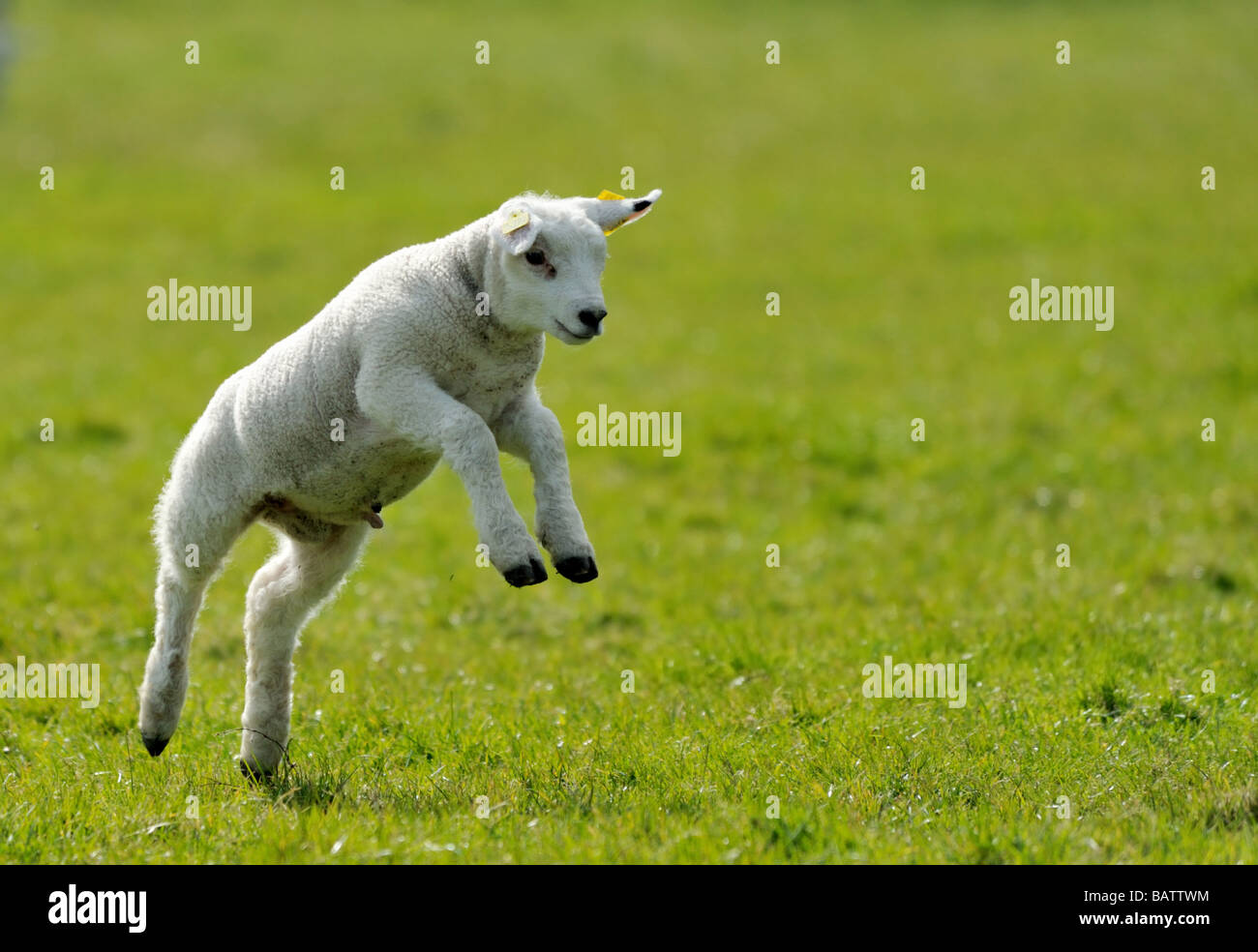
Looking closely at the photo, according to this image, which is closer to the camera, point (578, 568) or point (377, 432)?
point (578, 568)

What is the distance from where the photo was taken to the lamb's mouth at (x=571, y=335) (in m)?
5.57

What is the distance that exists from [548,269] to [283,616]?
2.19m

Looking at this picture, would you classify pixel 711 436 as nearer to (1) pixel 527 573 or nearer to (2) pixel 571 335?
(2) pixel 571 335

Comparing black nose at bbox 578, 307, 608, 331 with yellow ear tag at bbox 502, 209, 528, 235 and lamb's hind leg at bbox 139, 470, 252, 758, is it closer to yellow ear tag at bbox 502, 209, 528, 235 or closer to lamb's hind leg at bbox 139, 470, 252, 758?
yellow ear tag at bbox 502, 209, 528, 235

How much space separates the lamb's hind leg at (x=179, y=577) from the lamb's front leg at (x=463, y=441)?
→ 102 centimetres

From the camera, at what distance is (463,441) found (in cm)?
568

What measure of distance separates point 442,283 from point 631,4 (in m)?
32.3

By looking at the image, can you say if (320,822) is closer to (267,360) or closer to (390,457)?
(390,457)

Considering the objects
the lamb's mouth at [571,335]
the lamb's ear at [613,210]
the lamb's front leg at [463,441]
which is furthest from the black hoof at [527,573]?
the lamb's ear at [613,210]

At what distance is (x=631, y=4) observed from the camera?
120 feet

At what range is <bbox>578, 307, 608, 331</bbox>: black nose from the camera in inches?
219

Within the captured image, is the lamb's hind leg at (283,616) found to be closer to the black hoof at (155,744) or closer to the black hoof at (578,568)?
the black hoof at (155,744)

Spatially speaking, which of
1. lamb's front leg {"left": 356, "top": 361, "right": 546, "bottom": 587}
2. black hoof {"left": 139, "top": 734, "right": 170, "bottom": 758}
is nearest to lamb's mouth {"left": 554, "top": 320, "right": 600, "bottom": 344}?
lamb's front leg {"left": 356, "top": 361, "right": 546, "bottom": 587}

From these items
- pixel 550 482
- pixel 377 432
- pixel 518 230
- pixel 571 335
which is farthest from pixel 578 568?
pixel 518 230
